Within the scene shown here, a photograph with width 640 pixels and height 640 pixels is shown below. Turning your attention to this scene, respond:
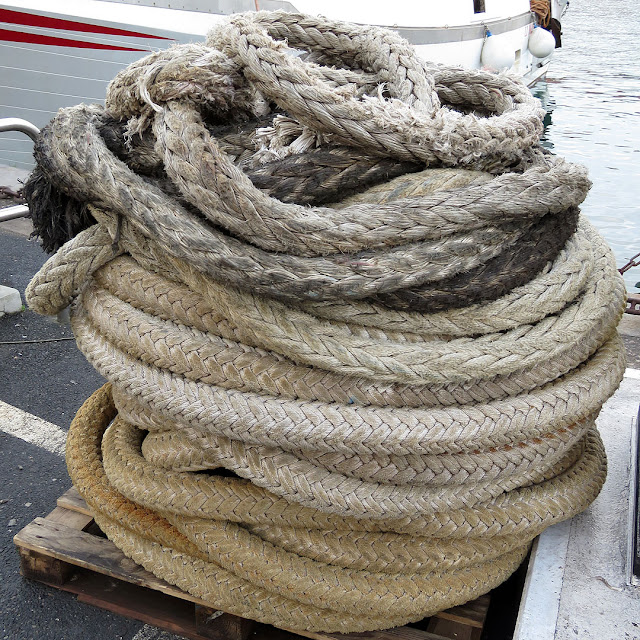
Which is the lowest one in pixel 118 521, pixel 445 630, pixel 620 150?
pixel 620 150

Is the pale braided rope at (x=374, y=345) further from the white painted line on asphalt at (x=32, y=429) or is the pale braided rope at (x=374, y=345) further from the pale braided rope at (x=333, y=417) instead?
the white painted line on asphalt at (x=32, y=429)

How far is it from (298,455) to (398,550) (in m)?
0.35

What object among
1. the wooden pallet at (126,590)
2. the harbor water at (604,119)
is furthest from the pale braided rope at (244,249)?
the harbor water at (604,119)

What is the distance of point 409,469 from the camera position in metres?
1.60

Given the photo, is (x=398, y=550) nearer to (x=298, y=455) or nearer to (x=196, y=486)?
(x=298, y=455)

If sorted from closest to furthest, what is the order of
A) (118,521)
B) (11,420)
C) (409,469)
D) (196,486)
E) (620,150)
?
(409,469), (196,486), (118,521), (11,420), (620,150)

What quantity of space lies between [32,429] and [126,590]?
1051 millimetres

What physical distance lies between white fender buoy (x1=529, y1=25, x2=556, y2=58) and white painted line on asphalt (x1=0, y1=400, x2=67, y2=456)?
13.1 metres

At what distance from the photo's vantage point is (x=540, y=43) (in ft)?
44.2

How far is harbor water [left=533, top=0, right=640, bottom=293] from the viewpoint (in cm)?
704

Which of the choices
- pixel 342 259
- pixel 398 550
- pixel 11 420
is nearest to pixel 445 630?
pixel 398 550

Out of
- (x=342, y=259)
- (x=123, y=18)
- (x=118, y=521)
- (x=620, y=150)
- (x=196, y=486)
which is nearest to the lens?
(x=342, y=259)

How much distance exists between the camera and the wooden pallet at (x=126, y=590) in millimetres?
1785

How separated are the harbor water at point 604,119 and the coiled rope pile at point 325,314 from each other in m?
4.38
